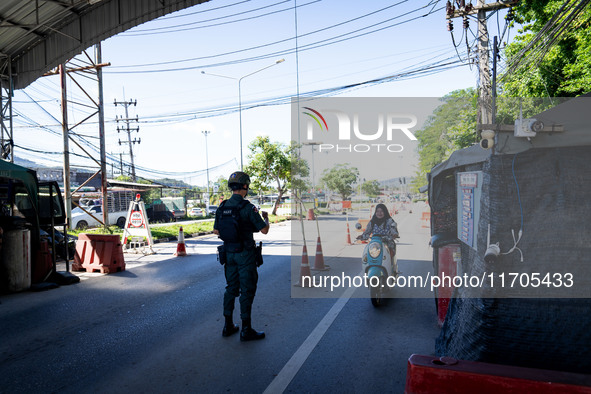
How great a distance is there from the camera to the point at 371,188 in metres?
5.82

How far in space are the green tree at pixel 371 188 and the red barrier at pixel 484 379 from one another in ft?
11.6

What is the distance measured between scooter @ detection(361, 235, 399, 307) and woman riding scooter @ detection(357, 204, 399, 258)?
18cm

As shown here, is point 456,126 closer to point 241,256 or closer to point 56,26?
point 241,256

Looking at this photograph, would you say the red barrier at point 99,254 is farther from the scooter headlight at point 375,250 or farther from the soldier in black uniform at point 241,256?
the scooter headlight at point 375,250

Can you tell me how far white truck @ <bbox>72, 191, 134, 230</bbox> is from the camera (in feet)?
71.8

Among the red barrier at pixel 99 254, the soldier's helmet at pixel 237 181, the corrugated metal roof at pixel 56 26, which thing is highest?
the corrugated metal roof at pixel 56 26

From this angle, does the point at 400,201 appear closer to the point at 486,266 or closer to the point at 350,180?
the point at 350,180

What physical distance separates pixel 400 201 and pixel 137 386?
4.50 meters

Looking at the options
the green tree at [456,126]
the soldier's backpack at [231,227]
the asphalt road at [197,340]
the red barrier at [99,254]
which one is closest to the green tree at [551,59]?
the green tree at [456,126]

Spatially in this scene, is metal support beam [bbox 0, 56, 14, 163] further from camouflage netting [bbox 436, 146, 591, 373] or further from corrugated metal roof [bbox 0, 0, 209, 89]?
camouflage netting [bbox 436, 146, 591, 373]

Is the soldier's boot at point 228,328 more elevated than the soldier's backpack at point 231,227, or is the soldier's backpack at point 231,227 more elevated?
the soldier's backpack at point 231,227

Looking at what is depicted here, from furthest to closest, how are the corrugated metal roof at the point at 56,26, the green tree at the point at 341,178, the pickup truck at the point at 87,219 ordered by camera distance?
the pickup truck at the point at 87,219 → the corrugated metal roof at the point at 56,26 → the green tree at the point at 341,178

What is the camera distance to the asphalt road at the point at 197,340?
3656 millimetres

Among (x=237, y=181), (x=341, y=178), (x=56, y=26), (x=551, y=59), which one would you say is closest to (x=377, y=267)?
(x=341, y=178)
